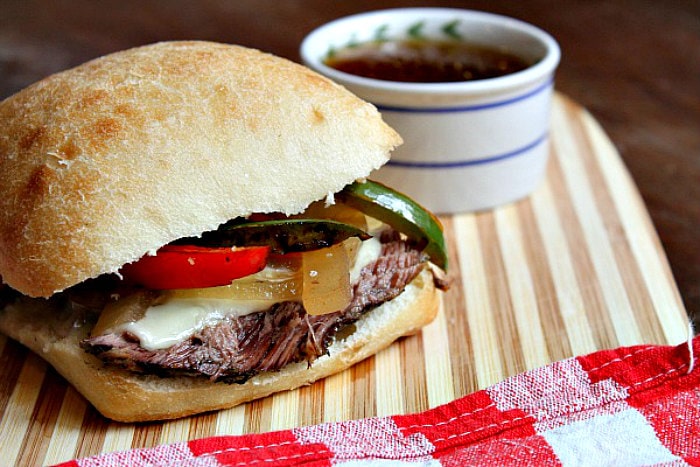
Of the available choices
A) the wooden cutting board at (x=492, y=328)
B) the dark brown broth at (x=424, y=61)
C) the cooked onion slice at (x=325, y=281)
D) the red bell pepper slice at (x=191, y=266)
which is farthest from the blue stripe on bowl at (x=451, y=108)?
the red bell pepper slice at (x=191, y=266)

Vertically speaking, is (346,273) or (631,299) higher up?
(346,273)

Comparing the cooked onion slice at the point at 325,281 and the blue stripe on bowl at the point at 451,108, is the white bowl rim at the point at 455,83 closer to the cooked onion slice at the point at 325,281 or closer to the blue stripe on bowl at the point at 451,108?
the blue stripe on bowl at the point at 451,108

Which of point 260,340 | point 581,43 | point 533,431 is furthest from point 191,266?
point 581,43

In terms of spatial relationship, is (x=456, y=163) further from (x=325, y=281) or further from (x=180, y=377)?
(x=180, y=377)

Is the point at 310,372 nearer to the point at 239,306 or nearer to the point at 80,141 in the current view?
the point at 239,306

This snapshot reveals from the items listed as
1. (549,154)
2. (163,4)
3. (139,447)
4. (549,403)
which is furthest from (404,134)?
(163,4)

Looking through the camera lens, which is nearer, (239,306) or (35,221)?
(35,221)
